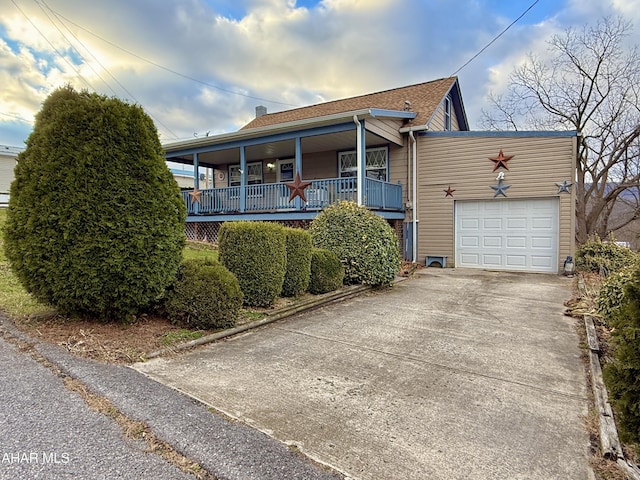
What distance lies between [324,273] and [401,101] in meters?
9.56

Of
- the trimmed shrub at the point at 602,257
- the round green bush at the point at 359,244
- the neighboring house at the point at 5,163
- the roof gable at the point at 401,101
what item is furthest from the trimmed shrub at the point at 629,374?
the neighboring house at the point at 5,163

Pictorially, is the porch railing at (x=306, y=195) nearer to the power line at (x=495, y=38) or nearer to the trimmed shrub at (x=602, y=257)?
the trimmed shrub at (x=602, y=257)

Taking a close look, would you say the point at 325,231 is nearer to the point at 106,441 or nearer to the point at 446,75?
the point at 106,441

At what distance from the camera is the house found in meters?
10.4

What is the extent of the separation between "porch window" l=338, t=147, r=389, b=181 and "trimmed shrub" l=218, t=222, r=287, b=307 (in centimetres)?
775

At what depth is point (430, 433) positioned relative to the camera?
2518mm

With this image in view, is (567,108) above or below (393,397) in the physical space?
above

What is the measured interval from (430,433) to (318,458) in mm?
829

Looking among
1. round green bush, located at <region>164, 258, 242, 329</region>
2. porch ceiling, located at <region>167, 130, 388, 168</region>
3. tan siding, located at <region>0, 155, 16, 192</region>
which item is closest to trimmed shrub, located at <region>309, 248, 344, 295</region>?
round green bush, located at <region>164, 258, 242, 329</region>

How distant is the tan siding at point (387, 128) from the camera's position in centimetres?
1041

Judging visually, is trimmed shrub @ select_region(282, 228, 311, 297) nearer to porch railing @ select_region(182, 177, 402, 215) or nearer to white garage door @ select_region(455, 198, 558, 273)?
porch railing @ select_region(182, 177, 402, 215)

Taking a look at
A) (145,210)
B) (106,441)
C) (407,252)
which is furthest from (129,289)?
(407,252)

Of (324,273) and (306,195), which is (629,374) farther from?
(306,195)

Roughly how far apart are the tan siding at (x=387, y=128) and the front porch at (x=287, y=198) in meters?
1.37
